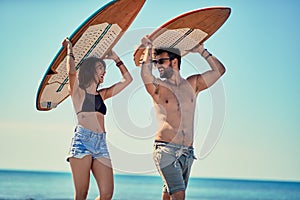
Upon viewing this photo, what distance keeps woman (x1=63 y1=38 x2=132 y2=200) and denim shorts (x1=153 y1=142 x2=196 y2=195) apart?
1.57 feet

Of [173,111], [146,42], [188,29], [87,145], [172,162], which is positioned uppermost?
[188,29]

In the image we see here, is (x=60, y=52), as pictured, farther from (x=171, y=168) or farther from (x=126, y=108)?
(x=171, y=168)

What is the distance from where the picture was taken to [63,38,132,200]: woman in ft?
19.0

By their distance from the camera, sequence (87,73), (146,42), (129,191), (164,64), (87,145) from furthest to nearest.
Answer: (129,191) < (164,64) < (146,42) < (87,73) < (87,145)

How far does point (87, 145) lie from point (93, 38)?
110 cm

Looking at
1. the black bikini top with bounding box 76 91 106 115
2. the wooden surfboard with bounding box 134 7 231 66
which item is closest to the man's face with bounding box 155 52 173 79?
the wooden surfboard with bounding box 134 7 231 66

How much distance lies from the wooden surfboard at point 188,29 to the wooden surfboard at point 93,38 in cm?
29

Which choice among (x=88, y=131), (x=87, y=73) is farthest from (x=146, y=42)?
(x=88, y=131)

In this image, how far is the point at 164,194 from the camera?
20.1ft

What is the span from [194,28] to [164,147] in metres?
1.32

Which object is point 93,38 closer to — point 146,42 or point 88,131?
point 146,42

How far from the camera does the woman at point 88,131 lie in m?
5.80

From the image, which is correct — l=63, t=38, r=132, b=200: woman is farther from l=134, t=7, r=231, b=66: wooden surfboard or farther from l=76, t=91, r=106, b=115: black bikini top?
l=134, t=7, r=231, b=66: wooden surfboard

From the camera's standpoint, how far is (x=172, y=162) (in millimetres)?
5988
